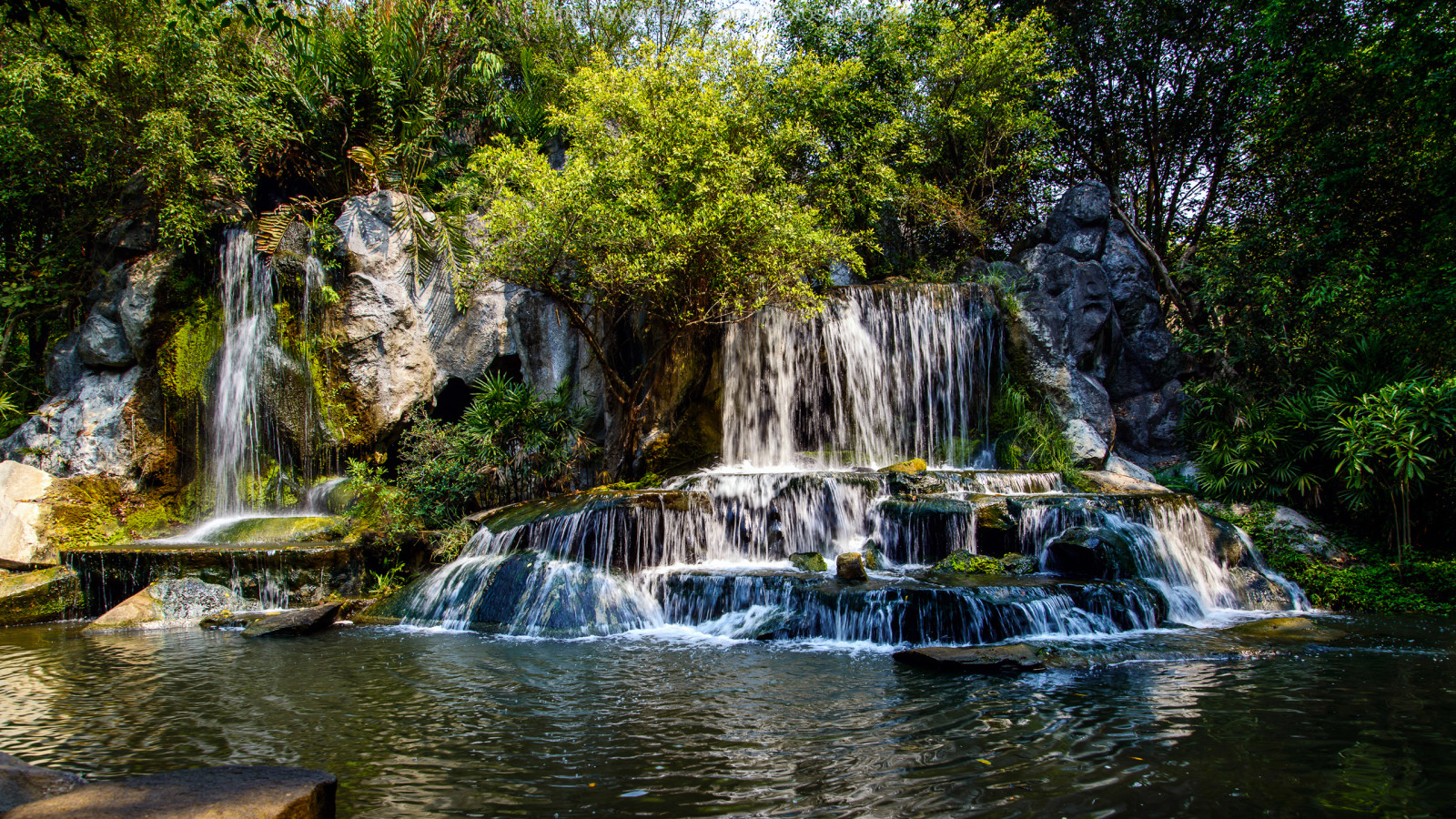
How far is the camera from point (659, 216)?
430 inches

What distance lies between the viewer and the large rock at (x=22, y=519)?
32.3 ft

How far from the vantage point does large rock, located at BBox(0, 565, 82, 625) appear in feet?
28.8

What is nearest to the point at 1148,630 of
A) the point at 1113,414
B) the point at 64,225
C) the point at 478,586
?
the point at 478,586

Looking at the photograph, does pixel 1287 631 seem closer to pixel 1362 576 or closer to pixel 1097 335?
pixel 1362 576

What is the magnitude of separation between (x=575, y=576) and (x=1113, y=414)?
37.7ft

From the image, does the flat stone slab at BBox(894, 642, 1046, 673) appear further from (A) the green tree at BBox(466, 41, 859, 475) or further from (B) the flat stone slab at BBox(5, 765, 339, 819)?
(A) the green tree at BBox(466, 41, 859, 475)

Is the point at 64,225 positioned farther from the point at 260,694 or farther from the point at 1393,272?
the point at 1393,272

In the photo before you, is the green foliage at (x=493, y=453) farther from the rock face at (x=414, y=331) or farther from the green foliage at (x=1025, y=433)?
the green foliage at (x=1025, y=433)

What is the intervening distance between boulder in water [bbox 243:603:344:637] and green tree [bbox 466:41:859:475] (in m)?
5.70

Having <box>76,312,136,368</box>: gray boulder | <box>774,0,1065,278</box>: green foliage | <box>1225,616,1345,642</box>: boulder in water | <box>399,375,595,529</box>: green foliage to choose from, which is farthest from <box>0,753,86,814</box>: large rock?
<box>76,312,136,368</box>: gray boulder

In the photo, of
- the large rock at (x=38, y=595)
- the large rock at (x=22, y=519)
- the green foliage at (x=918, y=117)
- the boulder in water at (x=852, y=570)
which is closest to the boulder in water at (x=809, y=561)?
the boulder in water at (x=852, y=570)

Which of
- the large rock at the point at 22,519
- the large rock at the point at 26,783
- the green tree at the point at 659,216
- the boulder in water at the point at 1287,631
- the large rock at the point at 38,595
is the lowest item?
the boulder in water at the point at 1287,631

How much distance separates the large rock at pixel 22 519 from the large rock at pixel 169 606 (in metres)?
2.00

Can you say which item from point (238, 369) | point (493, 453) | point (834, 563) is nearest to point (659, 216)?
point (493, 453)
